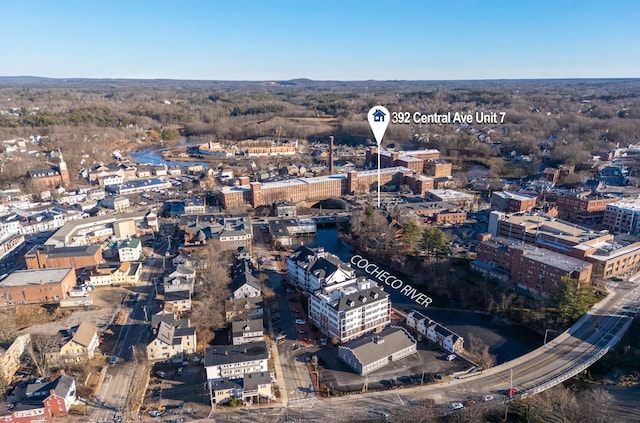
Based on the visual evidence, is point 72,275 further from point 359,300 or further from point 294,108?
point 294,108

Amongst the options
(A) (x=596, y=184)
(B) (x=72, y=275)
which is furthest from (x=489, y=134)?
(B) (x=72, y=275)

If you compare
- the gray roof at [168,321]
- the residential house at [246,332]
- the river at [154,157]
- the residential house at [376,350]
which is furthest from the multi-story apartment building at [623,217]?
the river at [154,157]

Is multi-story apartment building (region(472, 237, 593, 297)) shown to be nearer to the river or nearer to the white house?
the white house

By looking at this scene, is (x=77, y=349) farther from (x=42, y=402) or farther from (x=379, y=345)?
(x=379, y=345)

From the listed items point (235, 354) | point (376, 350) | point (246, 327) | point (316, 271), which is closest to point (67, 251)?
point (246, 327)

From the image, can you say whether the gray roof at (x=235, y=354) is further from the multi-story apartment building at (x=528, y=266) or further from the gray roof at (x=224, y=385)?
the multi-story apartment building at (x=528, y=266)
